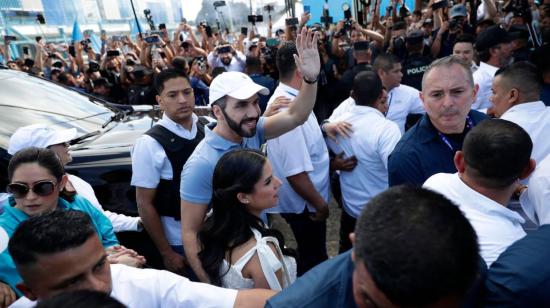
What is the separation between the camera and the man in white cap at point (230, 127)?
6.49 feet

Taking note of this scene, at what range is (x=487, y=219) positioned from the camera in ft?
4.16

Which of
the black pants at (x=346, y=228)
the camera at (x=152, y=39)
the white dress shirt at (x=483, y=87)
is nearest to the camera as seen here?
the black pants at (x=346, y=228)

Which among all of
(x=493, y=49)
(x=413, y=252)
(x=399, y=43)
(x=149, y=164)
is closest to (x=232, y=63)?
(x=399, y=43)

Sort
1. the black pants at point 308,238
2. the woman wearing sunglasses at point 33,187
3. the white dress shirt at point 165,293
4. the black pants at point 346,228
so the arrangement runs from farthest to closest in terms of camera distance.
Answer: the black pants at point 346,228
the black pants at point 308,238
the woman wearing sunglasses at point 33,187
the white dress shirt at point 165,293

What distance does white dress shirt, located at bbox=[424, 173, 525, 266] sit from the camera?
1.19 m

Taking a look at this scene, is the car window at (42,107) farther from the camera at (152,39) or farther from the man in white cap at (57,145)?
the camera at (152,39)

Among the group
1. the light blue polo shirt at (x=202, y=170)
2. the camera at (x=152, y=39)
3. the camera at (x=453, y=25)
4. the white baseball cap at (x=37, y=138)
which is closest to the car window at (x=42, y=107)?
the white baseball cap at (x=37, y=138)

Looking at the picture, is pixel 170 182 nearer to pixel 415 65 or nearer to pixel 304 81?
pixel 304 81

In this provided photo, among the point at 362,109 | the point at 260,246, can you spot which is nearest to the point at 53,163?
the point at 260,246

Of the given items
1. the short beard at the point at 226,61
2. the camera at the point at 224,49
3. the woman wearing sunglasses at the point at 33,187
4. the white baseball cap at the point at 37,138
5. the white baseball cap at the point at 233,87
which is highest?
the camera at the point at 224,49

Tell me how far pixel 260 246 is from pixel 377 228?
85 centimetres

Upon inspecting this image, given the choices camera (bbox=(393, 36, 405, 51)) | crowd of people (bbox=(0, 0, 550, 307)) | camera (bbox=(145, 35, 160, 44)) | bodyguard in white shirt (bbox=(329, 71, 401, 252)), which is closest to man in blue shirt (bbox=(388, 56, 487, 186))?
crowd of people (bbox=(0, 0, 550, 307))

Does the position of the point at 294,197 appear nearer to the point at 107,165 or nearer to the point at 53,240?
the point at 107,165

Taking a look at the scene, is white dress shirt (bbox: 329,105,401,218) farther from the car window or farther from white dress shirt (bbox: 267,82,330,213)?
the car window
